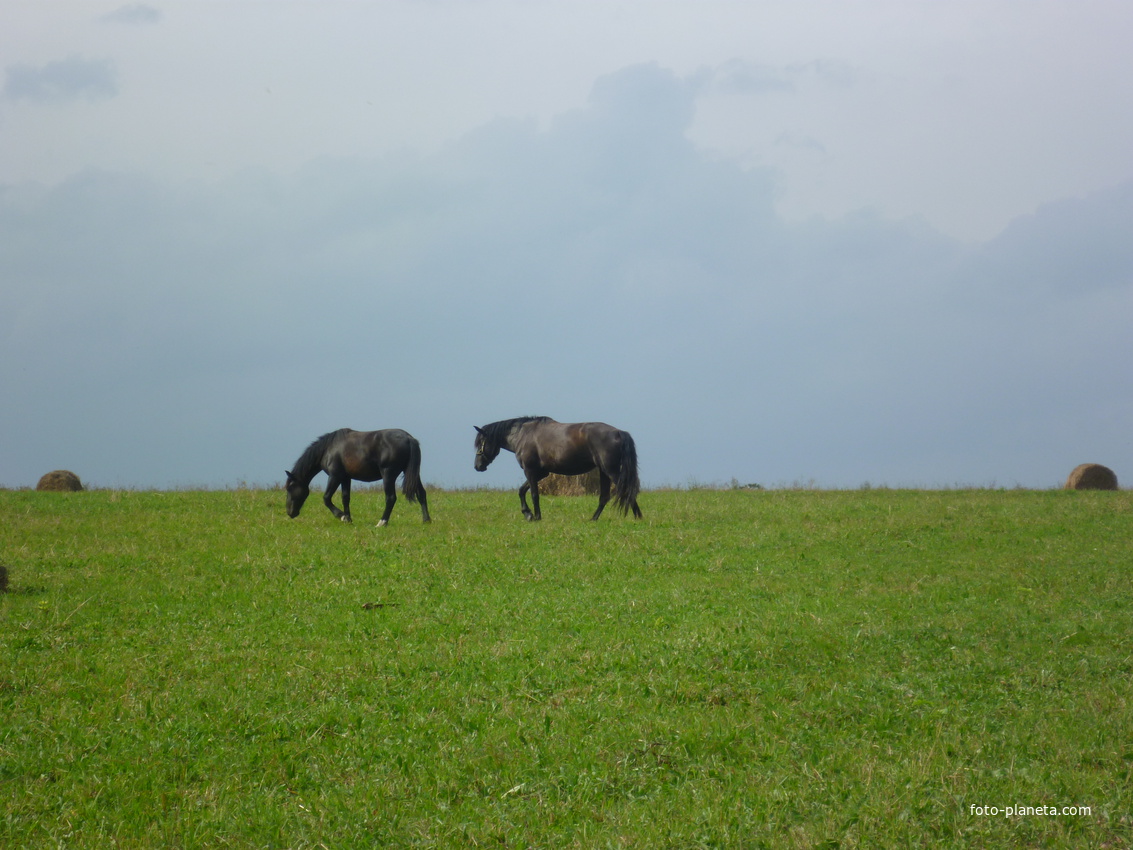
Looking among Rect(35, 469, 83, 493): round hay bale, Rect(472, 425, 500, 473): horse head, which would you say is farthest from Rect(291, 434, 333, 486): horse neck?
Rect(35, 469, 83, 493): round hay bale

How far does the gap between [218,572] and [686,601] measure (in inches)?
261

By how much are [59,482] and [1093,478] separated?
28.7 m

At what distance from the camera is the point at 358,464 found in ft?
64.4

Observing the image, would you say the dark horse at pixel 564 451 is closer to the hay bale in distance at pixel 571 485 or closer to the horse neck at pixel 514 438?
the horse neck at pixel 514 438

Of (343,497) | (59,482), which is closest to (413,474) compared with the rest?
(343,497)

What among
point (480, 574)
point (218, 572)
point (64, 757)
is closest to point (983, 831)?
point (64, 757)

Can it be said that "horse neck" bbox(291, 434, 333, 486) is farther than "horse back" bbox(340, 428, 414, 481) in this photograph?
Yes

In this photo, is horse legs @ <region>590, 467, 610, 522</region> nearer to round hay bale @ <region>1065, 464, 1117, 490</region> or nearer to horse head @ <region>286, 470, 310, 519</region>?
horse head @ <region>286, 470, 310, 519</region>

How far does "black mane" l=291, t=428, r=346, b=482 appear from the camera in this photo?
65.7 ft

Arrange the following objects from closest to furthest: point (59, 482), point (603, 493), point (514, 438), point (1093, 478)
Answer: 1. point (603, 493)
2. point (514, 438)
3. point (59, 482)
4. point (1093, 478)

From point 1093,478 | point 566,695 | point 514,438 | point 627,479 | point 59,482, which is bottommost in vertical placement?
point 566,695

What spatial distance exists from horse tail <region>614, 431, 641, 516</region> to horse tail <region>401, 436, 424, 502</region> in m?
3.92

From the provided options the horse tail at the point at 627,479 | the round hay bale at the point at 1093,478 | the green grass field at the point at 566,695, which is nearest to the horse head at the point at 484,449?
the horse tail at the point at 627,479

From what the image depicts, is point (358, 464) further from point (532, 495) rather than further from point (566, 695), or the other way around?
point (566, 695)
